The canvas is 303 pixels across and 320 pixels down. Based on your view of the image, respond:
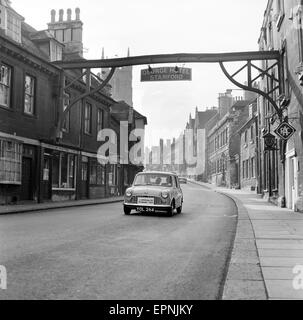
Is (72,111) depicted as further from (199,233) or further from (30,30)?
(199,233)

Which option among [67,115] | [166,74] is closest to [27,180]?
[67,115]

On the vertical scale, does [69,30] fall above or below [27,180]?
above

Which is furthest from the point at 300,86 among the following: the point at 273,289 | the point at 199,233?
the point at 273,289

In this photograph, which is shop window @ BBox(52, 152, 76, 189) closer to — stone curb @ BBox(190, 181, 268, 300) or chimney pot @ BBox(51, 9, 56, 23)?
chimney pot @ BBox(51, 9, 56, 23)

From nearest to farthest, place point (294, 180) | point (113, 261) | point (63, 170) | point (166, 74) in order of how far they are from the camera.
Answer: point (113, 261) → point (294, 180) → point (166, 74) → point (63, 170)

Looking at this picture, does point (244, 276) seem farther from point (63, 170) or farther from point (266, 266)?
point (63, 170)

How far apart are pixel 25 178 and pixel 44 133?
2.92 metres

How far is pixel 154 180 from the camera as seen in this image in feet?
53.3

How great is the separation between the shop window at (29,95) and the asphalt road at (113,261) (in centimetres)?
1118

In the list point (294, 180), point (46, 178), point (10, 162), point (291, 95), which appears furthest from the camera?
point (46, 178)

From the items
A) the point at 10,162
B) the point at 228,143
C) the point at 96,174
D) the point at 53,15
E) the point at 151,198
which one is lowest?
Answer: the point at 151,198

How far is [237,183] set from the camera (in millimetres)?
48406

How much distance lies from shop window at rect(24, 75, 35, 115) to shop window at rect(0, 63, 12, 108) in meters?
1.51

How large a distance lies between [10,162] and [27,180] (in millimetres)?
2180
